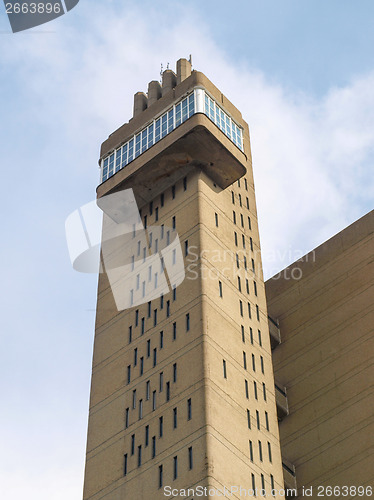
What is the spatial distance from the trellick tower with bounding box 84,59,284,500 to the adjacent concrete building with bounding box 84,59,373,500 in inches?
4.2

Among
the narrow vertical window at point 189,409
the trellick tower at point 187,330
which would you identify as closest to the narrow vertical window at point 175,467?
the trellick tower at point 187,330

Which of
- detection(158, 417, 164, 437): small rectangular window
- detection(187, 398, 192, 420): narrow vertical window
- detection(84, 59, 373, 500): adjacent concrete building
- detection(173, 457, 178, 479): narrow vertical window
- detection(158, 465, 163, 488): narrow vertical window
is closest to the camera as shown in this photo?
detection(173, 457, 178, 479): narrow vertical window

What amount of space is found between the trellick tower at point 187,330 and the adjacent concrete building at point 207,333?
0.35 ft

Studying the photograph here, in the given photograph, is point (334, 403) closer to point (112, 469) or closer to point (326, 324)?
point (326, 324)

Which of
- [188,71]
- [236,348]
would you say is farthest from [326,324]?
[188,71]

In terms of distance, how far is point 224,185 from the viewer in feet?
228

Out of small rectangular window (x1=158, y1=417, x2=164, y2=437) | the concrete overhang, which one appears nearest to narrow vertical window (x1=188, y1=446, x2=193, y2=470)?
small rectangular window (x1=158, y1=417, x2=164, y2=437)

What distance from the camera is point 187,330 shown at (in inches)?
2298

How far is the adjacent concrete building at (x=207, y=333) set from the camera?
5422cm

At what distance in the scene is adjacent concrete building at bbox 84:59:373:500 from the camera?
54.2m

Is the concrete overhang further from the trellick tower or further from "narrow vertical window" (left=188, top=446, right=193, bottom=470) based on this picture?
"narrow vertical window" (left=188, top=446, right=193, bottom=470)

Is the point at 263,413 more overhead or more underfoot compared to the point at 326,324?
more underfoot

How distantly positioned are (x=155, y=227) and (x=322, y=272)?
45.5 ft

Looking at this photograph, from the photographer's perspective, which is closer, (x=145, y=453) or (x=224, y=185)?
(x=145, y=453)
